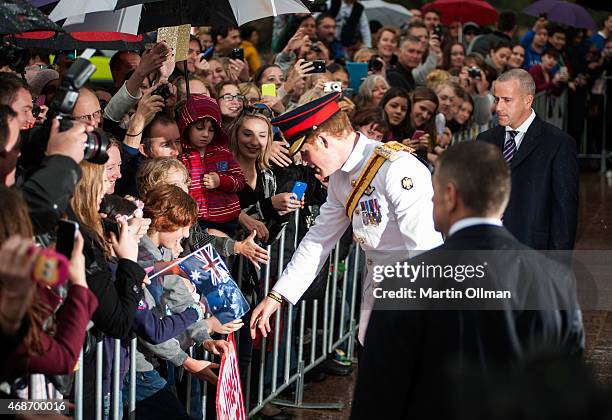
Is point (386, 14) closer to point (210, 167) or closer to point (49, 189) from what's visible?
point (210, 167)

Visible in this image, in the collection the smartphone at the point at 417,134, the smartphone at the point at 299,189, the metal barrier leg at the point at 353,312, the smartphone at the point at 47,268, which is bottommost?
the metal barrier leg at the point at 353,312

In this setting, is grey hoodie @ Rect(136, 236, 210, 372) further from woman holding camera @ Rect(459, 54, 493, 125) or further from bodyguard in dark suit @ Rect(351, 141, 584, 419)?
woman holding camera @ Rect(459, 54, 493, 125)

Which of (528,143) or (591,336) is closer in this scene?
(528,143)

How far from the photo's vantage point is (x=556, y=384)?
2.24 meters

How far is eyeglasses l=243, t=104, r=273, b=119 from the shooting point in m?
7.64

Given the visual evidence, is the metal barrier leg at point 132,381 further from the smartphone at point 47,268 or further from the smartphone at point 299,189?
the smartphone at point 299,189

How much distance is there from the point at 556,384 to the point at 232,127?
526 cm

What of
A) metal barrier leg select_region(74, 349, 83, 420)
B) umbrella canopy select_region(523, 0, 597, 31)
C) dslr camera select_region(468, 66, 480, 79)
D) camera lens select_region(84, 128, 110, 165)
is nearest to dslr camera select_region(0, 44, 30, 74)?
camera lens select_region(84, 128, 110, 165)

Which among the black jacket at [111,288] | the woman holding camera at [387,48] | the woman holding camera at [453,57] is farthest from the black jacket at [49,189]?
the woman holding camera at [453,57]

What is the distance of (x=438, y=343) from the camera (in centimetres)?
360

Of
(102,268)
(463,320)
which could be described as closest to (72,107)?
(102,268)

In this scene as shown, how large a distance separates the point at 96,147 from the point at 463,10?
1396cm

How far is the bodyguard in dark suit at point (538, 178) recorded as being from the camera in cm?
724

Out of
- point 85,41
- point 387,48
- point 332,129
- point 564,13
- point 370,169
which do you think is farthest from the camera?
point 564,13
